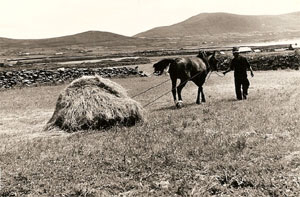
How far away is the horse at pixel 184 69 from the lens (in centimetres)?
1564

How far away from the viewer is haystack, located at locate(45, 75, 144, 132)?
1148 centimetres

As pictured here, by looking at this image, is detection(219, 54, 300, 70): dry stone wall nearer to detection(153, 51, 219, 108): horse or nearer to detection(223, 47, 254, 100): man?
detection(223, 47, 254, 100): man

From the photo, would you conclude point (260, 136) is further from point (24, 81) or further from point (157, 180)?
point (24, 81)

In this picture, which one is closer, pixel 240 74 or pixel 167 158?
pixel 167 158

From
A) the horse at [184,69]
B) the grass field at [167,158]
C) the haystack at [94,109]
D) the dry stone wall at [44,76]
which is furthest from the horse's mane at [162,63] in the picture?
the dry stone wall at [44,76]

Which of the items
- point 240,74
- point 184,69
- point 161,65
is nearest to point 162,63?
point 161,65

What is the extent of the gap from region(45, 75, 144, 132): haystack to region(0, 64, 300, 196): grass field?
1.49ft

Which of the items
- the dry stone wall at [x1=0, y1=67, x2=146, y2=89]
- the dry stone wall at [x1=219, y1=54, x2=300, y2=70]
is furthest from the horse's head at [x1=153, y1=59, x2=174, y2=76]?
the dry stone wall at [x1=0, y1=67, x2=146, y2=89]

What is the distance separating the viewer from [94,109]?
1161cm

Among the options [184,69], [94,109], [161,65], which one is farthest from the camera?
[184,69]

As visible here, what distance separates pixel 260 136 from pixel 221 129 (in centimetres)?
131

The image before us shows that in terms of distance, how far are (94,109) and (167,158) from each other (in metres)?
4.45

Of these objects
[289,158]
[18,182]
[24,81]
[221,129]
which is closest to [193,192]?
[289,158]

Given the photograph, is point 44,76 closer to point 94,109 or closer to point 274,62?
point 274,62
